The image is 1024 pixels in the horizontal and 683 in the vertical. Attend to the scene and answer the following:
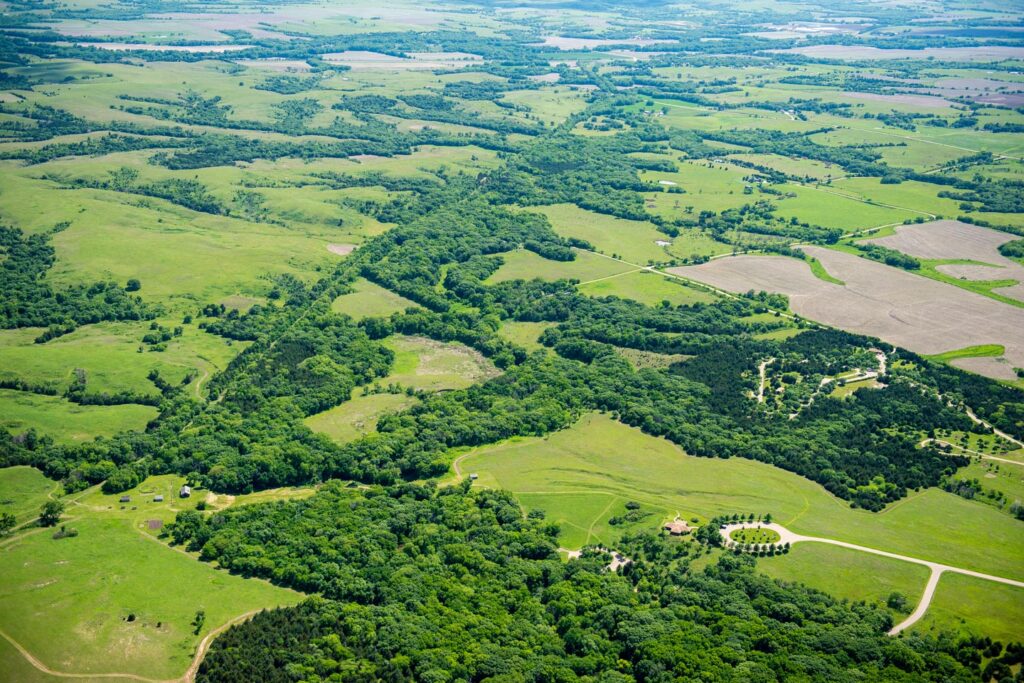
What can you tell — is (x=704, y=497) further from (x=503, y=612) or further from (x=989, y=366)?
(x=989, y=366)

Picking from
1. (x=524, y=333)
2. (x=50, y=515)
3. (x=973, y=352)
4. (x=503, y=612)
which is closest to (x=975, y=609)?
(x=503, y=612)

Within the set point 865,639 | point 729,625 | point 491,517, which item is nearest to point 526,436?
point 491,517

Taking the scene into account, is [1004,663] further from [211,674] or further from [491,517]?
[211,674]

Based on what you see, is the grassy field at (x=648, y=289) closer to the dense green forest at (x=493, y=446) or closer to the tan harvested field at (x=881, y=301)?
the dense green forest at (x=493, y=446)

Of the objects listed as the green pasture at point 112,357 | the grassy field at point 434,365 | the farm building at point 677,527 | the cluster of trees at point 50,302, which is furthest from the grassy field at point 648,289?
the cluster of trees at point 50,302

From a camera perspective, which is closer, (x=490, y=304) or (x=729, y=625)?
(x=729, y=625)
